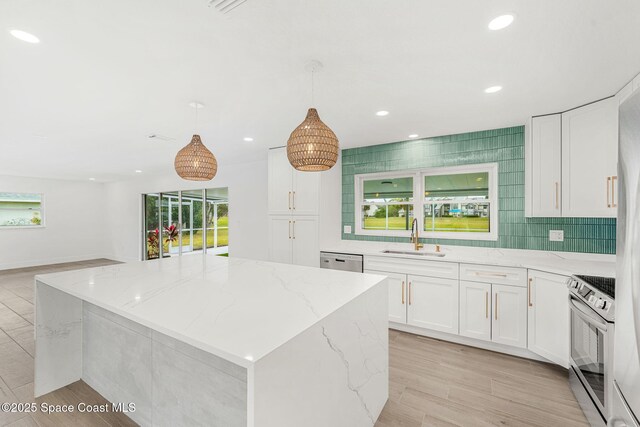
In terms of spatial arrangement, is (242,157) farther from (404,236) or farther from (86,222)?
(86,222)

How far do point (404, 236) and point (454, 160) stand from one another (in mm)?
1157

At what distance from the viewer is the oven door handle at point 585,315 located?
1.65m

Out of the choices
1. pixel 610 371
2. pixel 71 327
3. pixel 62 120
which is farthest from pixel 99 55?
pixel 610 371

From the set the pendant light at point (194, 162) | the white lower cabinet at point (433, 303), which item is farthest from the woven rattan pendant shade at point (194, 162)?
the white lower cabinet at point (433, 303)

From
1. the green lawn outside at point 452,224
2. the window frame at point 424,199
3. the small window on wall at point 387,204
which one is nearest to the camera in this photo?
the window frame at point 424,199

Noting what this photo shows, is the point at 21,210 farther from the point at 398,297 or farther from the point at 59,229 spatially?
the point at 398,297

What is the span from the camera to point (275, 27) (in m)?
1.49

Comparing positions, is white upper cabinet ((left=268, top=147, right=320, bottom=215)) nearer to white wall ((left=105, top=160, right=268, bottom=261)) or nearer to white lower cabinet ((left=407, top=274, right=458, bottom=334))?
white wall ((left=105, top=160, right=268, bottom=261))

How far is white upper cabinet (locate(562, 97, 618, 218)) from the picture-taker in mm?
2324

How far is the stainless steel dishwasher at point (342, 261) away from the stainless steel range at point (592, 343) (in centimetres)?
195

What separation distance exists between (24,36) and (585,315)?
12.4 feet

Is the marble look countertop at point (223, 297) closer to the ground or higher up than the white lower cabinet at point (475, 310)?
higher up

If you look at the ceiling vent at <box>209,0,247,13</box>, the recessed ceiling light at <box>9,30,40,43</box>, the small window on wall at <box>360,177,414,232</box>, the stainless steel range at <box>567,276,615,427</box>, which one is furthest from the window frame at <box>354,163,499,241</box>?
the recessed ceiling light at <box>9,30,40,43</box>

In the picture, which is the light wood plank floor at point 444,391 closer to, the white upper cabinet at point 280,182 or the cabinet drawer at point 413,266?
the cabinet drawer at point 413,266
